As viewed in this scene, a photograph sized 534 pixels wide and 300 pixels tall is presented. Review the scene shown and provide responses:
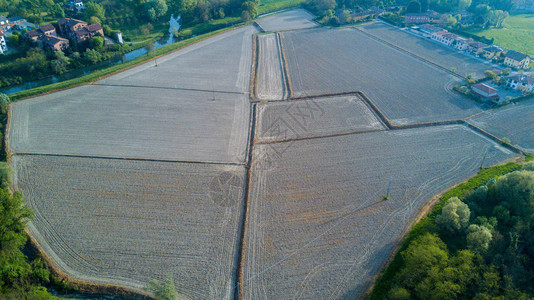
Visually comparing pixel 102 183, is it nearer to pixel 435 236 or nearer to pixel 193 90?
pixel 193 90

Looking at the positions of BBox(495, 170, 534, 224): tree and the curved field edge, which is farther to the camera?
BBox(495, 170, 534, 224): tree

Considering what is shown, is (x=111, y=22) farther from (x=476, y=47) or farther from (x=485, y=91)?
(x=476, y=47)

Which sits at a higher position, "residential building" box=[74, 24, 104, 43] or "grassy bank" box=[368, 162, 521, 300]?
"residential building" box=[74, 24, 104, 43]

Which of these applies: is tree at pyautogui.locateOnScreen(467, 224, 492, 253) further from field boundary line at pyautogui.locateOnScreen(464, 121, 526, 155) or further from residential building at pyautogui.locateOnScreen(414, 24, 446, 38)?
residential building at pyautogui.locateOnScreen(414, 24, 446, 38)

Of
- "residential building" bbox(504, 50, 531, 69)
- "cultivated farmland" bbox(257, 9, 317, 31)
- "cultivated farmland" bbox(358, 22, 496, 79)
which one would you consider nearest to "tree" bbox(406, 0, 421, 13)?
"cultivated farmland" bbox(358, 22, 496, 79)

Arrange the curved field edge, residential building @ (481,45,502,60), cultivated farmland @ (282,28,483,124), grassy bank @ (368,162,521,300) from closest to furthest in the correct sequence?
grassy bank @ (368,162,521,300) → the curved field edge → cultivated farmland @ (282,28,483,124) → residential building @ (481,45,502,60)

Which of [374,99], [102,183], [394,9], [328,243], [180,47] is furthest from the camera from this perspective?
[394,9]

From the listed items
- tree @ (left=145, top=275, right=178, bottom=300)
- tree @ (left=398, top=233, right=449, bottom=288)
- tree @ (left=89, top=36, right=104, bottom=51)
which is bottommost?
tree @ (left=145, top=275, right=178, bottom=300)

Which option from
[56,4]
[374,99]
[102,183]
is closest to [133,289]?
[102,183]
